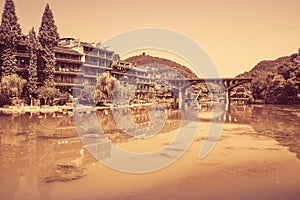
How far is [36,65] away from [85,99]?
1142 cm

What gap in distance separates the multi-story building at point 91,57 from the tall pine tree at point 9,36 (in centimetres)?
1950

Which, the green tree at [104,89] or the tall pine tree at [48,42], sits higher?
the tall pine tree at [48,42]

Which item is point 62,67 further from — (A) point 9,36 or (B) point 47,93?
(A) point 9,36

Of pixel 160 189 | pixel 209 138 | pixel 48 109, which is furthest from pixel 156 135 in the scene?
pixel 48 109

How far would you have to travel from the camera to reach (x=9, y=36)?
53625 millimetres

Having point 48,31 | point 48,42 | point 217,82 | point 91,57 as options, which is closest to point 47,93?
point 48,42

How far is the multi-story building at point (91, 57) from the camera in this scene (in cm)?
7418

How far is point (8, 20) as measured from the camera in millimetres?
Answer: 54250

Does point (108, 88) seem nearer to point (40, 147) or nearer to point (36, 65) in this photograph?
point (36, 65)

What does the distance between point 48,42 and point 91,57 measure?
668 inches

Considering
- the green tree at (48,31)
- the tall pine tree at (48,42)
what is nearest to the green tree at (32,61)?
the green tree at (48,31)

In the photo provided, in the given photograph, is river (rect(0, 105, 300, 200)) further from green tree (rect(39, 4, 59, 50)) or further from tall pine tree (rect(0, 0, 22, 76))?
green tree (rect(39, 4, 59, 50))

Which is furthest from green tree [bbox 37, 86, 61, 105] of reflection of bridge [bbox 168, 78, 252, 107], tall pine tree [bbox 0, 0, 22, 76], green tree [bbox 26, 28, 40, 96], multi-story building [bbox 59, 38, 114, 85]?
reflection of bridge [bbox 168, 78, 252, 107]

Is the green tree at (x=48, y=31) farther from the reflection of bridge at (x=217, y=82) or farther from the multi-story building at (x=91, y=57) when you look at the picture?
the reflection of bridge at (x=217, y=82)
